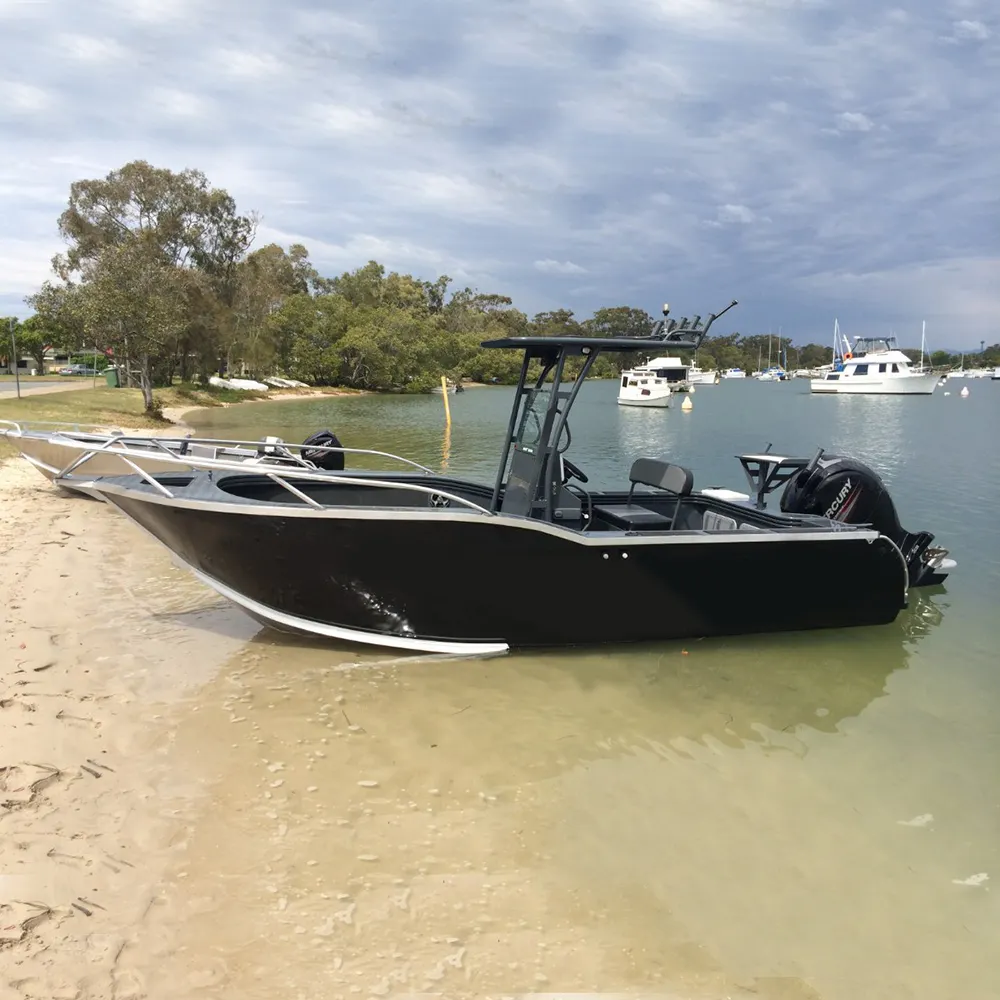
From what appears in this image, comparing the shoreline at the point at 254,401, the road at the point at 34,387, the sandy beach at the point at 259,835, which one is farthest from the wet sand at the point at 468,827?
the road at the point at 34,387

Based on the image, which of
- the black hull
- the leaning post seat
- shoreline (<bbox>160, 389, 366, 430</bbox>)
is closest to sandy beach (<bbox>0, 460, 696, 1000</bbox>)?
the black hull

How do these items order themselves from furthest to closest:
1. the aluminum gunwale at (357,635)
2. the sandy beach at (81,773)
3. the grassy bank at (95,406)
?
the grassy bank at (95,406) → the aluminum gunwale at (357,635) → the sandy beach at (81,773)

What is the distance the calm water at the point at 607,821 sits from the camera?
3525 millimetres

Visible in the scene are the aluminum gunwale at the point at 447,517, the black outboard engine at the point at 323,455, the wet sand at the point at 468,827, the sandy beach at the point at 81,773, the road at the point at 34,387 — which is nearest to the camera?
the sandy beach at the point at 81,773

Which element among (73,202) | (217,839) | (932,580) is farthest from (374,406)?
(217,839)

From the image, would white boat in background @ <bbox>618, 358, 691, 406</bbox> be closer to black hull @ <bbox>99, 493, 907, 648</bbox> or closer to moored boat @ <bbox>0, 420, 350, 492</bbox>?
moored boat @ <bbox>0, 420, 350, 492</bbox>

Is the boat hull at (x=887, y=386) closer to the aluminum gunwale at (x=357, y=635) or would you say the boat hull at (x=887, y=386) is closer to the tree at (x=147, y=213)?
the tree at (x=147, y=213)

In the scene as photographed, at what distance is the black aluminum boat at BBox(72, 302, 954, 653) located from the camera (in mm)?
6027

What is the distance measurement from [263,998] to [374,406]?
2015 inches

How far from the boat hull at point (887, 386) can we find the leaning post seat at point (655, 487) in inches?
2774

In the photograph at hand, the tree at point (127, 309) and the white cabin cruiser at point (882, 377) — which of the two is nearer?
the tree at point (127, 309)

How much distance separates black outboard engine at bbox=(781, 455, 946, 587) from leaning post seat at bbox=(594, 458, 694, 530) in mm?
1544

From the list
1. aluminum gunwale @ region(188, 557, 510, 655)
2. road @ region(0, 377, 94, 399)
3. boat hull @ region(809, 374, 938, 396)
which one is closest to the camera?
aluminum gunwale @ region(188, 557, 510, 655)

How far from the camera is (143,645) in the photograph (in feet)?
22.5
